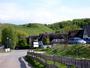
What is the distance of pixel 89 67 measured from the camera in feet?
34.0

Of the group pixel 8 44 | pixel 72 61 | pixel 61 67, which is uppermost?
pixel 72 61

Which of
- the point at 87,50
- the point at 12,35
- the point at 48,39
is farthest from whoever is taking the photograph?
the point at 12,35

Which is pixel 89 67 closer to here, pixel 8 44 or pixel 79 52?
pixel 79 52

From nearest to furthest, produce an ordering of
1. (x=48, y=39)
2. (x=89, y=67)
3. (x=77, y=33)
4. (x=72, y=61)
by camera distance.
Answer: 1. (x=89, y=67)
2. (x=72, y=61)
3. (x=77, y=33)
4. (x=48, y=39)

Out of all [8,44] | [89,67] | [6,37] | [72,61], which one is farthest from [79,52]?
[6,37]

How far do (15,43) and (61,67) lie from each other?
16606 centimetres

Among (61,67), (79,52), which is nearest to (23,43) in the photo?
(79,52)

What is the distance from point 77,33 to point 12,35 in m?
55.6

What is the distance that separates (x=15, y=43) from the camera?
186m

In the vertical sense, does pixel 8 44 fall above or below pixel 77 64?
below

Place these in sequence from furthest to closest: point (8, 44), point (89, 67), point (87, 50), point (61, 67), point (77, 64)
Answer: point (8, 44) → point (87, 50) → point (61, 67) → point (77, 64) → point (89, 67)

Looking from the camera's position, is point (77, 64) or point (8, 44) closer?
point (77, 64)

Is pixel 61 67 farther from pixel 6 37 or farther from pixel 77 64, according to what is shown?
pixel 6 37

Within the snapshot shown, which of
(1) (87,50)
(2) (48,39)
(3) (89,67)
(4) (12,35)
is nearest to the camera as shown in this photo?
(3) (89,67)
